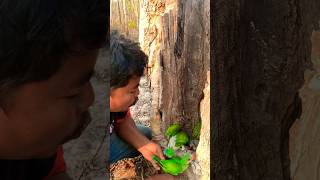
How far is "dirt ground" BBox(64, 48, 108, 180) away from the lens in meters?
0.77

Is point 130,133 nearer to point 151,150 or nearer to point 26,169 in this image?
point 151,150

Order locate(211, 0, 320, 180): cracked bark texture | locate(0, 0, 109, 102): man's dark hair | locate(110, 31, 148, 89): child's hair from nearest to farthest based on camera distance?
locate(0, 0, 109, 102): man's dark hair
locate(211, 0, 320, 180): cracked bark texture
locate(110, 31, 148, 89): child's hair

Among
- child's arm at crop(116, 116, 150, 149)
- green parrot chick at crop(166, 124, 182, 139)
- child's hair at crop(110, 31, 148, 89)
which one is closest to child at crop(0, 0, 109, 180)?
child's hair at crop(110, 31, 148, 89)

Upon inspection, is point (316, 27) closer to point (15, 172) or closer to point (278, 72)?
point (278, 72)

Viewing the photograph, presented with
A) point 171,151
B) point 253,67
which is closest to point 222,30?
point 253,67

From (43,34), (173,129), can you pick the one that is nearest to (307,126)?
(43,34)

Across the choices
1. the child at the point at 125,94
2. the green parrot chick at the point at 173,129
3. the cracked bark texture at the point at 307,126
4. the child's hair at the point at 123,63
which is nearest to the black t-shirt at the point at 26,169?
the cracked bark texture at the point at 307,126

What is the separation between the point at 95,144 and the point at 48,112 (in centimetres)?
9

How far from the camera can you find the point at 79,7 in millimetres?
751

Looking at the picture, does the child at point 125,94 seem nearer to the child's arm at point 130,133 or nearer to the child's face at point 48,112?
the child's arm at point 130,133

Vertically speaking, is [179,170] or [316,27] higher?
[316,27]

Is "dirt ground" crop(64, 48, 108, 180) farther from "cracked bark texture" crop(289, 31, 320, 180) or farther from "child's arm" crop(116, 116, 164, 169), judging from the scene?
"child's arm" crop(116, 116, 164, 169)

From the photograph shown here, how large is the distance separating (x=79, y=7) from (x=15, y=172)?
26cm

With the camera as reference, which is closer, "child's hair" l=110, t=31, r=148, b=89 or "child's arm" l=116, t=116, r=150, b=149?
"child's hair" l=110, t=31, r=148, b=89
